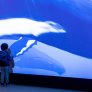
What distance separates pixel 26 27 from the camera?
13047 mm

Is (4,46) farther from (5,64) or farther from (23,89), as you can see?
(23,89)

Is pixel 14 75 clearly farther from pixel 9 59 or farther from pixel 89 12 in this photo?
pixel 89 12

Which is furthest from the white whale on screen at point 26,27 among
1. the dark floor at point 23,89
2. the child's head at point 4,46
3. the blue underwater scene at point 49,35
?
the dark floor at point 23,89

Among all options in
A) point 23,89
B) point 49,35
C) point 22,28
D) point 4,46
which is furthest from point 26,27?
point 23,89

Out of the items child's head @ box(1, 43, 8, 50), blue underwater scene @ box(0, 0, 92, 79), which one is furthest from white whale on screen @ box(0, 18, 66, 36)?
child's head @ box(1, 43, 8, 50)

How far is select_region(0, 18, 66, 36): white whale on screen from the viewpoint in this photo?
42.1ft

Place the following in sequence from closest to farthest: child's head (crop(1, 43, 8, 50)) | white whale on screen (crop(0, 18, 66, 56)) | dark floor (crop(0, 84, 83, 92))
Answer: dark floor (crop(0, 84, 83, 92))
child's head (crop(1, 43, 8, 50))
white whale on screen (crop(0, 18, 66, 56))

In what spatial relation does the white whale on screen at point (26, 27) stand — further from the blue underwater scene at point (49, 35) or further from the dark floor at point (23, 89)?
the dark floor at point (23, 89)

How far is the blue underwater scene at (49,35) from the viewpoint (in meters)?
12.6

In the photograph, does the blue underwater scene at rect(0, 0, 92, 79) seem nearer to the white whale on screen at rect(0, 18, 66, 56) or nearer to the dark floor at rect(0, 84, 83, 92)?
the white whale on screen at rect(0, 18, 66, 56)

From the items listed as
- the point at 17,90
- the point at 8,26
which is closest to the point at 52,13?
the point at 8,26

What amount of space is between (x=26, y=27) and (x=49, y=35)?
0.71 meters

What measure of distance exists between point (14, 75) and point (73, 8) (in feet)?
8.26

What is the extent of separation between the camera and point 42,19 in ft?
42.3
